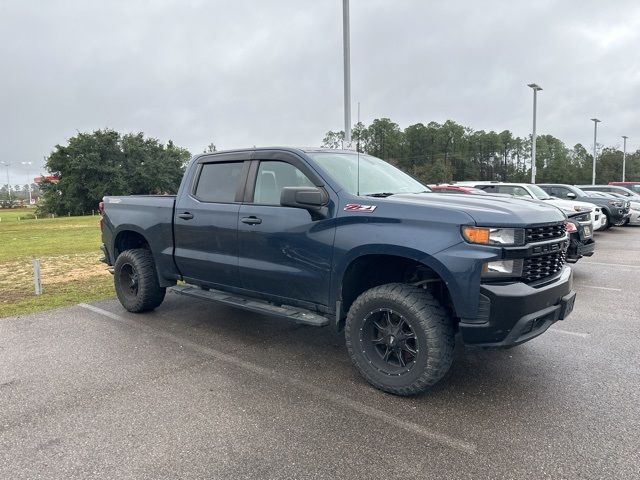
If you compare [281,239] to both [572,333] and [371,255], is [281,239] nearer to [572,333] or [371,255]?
[371,255]

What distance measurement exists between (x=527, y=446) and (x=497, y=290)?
3.19 feet

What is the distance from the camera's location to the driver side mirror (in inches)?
152

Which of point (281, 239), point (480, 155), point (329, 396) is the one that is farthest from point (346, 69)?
point (480, 155)

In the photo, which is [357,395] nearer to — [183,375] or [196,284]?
[183,375]

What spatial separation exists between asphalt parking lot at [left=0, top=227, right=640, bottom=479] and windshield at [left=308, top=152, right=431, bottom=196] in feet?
5.21

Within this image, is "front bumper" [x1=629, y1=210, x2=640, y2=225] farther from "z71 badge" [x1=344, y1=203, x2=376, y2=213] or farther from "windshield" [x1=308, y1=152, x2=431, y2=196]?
"z71 badge" [x1=344, y1=203, x2=376, y2=213]

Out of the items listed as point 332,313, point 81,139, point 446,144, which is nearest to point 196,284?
point 332,313

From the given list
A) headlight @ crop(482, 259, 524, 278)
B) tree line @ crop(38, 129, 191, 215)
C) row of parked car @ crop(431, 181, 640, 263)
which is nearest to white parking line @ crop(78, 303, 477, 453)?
headlight @ crop(482, 259, 524, 278)

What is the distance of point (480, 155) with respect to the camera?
82.6 metres

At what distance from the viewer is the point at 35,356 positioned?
15.2 feet

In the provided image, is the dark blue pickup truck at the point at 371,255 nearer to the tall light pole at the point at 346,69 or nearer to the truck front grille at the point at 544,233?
the truck front grille at the point at 544,233

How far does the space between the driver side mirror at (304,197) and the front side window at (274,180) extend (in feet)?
1.52

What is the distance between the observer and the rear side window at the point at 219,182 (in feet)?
16.3

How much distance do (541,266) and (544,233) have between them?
0.80ft
